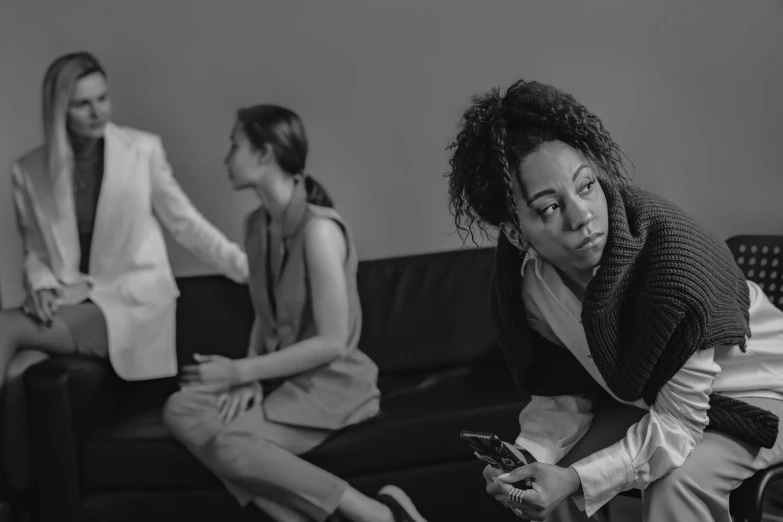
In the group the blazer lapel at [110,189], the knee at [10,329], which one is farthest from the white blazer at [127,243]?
the knee at [10,329]

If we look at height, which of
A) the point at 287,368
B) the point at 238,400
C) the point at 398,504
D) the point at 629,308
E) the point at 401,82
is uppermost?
the point at 401,82

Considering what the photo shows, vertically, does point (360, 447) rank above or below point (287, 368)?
below

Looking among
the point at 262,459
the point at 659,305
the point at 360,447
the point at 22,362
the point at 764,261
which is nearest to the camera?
the point at 659,305

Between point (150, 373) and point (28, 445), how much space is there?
1.46ft

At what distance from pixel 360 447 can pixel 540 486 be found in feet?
4.19

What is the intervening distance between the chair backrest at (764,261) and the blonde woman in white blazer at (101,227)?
1610mm

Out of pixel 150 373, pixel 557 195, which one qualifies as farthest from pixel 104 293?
pixel 557 195

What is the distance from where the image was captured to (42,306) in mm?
3014

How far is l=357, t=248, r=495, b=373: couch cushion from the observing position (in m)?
3.08

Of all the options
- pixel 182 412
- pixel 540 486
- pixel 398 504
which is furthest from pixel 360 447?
pixel 540 486

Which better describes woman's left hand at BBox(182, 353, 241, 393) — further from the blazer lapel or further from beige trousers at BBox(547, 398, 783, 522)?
beige trousers at BBox(547, 398, 783, 522)

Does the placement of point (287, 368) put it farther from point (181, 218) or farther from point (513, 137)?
point (513, 137)

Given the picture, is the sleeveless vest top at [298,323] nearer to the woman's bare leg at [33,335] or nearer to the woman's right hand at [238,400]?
the woman's right hand at [238,400]

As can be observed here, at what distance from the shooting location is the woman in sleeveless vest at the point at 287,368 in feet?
8.15
